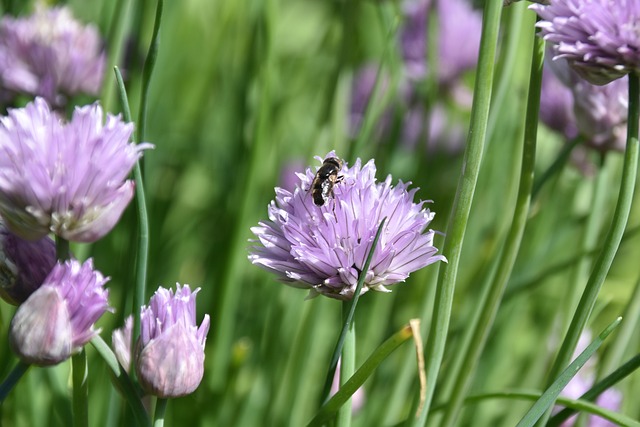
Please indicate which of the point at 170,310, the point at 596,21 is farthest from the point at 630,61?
the point at 170,310

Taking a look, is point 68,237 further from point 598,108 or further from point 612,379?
point 598,108

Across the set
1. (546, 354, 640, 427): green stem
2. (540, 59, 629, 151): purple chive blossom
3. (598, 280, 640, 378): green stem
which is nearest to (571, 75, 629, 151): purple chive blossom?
(540, 59, 629, 151): purple chive blossom

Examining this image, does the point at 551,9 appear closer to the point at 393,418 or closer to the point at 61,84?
the point at 393,418

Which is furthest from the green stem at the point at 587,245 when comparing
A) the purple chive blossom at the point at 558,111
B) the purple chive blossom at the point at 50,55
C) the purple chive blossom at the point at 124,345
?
the purple chive blossom at the point at 50,55

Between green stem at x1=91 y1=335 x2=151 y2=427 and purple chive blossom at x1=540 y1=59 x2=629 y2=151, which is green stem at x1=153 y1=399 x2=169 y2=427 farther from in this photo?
purple chive blossom at x1=540 y1=59 x2=629 y2=151

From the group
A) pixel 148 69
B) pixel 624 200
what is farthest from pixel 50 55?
pixel 624 200
